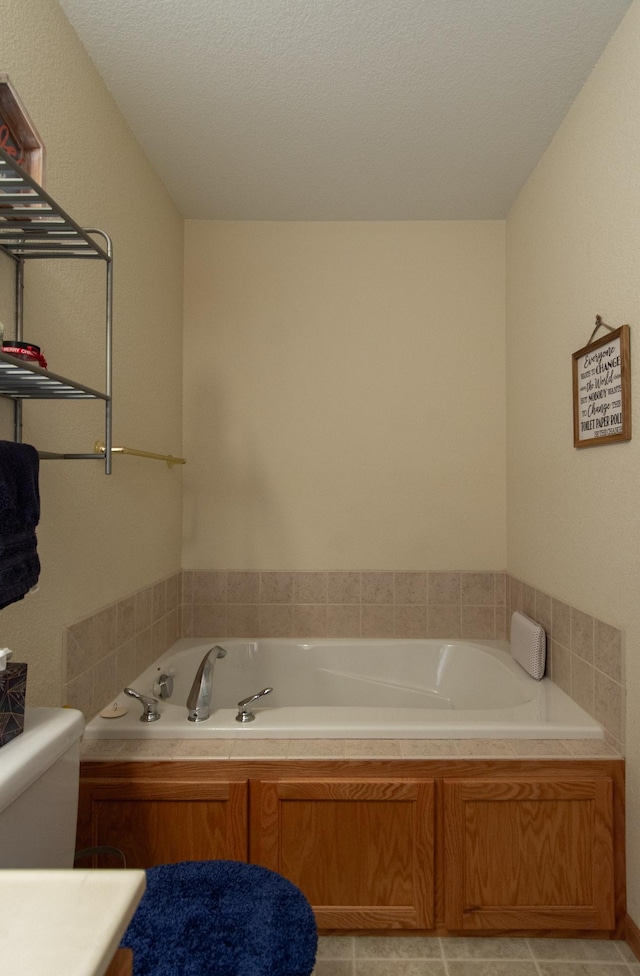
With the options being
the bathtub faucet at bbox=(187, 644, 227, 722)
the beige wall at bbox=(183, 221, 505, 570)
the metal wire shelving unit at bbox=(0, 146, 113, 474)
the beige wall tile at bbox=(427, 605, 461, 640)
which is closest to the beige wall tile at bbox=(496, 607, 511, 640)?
the beige wall tile at bbox=(427, 605, 461, 640)

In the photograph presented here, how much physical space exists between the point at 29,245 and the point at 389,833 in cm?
177

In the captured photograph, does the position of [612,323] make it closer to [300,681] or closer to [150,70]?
[150,70]

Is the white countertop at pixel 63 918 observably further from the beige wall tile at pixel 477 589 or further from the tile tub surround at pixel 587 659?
the beige wall tile at pixel 477 589

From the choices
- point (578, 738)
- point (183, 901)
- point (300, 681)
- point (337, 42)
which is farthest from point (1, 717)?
point (337, 42)

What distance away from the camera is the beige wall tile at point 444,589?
2.69m

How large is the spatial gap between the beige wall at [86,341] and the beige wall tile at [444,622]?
1.26m

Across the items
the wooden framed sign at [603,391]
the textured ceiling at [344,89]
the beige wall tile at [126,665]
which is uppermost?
the textured ceiling at [344,89]

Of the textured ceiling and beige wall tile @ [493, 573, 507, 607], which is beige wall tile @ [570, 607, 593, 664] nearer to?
beige wall tile @ [493, 573, 507, 607]

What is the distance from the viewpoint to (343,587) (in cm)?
270

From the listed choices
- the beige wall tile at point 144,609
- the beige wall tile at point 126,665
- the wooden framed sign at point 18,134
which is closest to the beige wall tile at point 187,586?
the beige wall tile at point 144,609

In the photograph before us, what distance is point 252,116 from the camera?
198cm

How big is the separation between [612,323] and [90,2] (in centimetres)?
170

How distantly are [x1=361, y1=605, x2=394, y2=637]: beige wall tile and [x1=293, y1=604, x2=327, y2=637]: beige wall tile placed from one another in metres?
0.19

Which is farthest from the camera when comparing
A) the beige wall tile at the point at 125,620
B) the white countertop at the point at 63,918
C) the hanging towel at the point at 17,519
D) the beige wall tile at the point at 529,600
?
the beige wall tile at the point at 529,600
